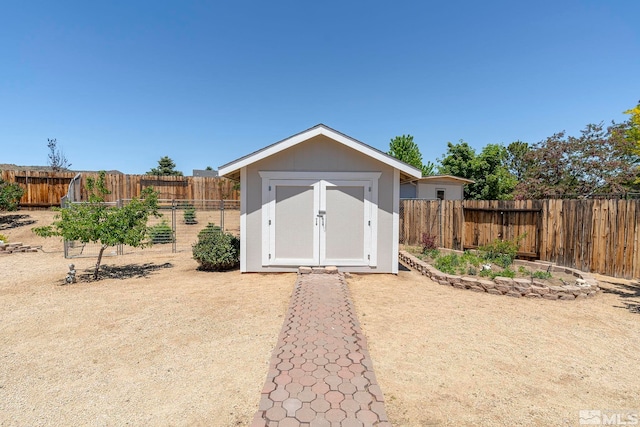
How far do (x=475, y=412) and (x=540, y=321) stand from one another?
10.5 feet

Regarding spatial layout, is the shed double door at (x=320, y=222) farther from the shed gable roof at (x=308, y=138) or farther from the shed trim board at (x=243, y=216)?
the shed gable roof at (x=308, y=138)

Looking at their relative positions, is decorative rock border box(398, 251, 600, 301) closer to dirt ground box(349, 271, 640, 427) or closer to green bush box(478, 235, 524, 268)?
dirt ground box(349, 271, 640, 427)

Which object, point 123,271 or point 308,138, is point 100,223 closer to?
point 123,271

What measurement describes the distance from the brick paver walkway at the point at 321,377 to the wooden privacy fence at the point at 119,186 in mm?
18294

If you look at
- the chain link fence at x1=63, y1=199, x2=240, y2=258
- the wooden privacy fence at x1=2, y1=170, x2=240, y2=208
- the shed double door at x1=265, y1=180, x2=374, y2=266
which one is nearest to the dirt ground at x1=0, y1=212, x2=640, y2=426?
the shed double door at x1=265, y1=180, x2=374, y2=266

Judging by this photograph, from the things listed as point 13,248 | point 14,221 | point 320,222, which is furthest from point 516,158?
point 14,221

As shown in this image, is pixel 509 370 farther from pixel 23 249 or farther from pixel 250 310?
pixel 23 249

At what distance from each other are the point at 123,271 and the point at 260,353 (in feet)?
22.5

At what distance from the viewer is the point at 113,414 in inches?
102

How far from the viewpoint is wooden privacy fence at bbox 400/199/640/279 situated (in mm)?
7348

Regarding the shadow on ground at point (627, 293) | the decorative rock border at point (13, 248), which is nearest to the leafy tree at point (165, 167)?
the decorative rock border at point (13, 248)

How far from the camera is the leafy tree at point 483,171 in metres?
25.0

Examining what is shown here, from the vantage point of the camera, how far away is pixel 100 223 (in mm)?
7137

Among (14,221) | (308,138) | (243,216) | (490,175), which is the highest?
(490,175)
